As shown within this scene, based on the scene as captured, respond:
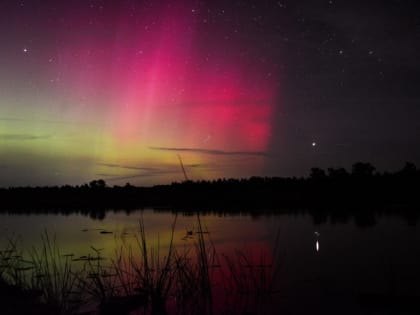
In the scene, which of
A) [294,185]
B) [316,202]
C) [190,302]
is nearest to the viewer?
[190,302]

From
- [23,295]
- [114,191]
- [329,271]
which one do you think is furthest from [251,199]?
[23,295]

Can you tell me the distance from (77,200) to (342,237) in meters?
80.5

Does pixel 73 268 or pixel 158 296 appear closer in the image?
pixel 158 296

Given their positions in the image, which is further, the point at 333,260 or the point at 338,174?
the point at 338,174

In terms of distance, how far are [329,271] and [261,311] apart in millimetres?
7659

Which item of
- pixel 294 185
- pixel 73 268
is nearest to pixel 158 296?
pixel 73 268

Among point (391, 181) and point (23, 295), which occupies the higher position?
point (391, 181)

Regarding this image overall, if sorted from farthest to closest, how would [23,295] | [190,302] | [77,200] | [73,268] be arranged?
[77,200] → [73,268] → [23,295] → [190,302]

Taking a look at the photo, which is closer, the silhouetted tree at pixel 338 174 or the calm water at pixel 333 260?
the calm water at pixel 333 260

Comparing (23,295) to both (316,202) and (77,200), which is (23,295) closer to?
(316,202)

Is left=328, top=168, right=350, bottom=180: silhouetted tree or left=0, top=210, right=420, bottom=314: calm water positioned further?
left=328, top=168, right=350, bottom=180: silhouetted tree

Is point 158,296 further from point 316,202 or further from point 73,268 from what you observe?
point 316,202

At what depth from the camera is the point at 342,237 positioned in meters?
25.3

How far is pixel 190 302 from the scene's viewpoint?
658 centimetres
